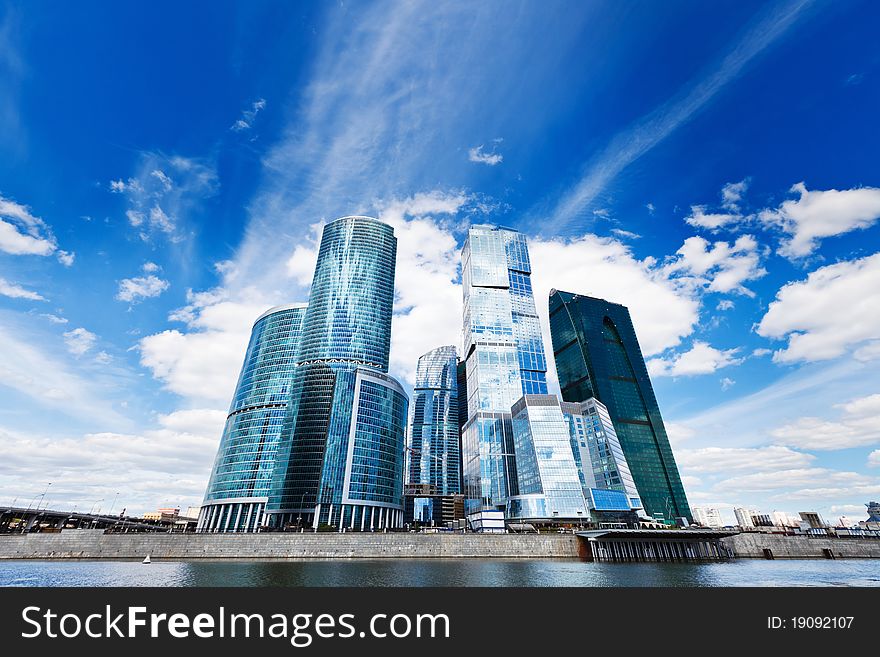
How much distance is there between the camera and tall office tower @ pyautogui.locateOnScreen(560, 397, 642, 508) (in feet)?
592

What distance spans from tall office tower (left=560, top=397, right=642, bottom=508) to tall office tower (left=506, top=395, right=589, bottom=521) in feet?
79.0

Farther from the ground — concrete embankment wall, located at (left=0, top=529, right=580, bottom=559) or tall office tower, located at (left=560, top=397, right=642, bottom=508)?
tall office tower, located at (left=560, top=397, right=642, bottom=508)

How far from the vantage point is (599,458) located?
19038cm

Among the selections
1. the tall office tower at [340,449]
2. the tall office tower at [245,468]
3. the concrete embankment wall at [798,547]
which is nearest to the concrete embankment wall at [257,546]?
the tall office tower at [340,449]

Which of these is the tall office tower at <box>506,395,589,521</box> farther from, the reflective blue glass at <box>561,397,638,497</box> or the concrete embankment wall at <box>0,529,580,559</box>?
the concrete embankment wall at <box>0,529,580,559</box>

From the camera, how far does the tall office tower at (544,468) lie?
15325cm

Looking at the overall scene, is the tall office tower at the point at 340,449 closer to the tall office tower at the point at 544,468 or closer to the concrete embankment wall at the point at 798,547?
the tall office tower at the point at 544,468

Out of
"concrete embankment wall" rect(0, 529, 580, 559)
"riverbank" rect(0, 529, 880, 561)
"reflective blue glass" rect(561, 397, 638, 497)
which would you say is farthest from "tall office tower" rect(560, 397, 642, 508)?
"concrete embankment wall" rect(0, 529, 580, 559)

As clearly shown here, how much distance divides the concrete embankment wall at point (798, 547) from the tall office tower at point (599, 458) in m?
45.6

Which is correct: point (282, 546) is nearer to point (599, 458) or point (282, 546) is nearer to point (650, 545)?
point (650, 545)

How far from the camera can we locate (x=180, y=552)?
4200 inches

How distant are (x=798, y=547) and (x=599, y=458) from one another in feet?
234

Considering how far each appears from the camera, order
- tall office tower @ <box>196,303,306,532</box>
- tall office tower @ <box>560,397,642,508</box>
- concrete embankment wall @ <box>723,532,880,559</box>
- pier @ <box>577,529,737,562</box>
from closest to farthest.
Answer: pier @ <box>577,529,737,562</box>
concrete embankment wall @ <box>723,532,880,559</box>
tall office tower @ <box>196,303,306,532</box>
tall office tower @ <box>560,397,642,508</box>
